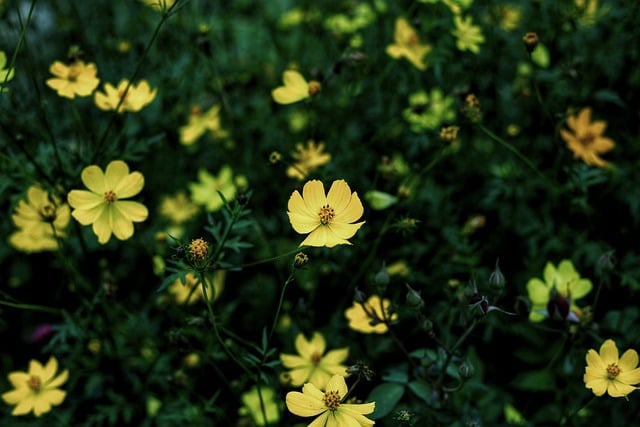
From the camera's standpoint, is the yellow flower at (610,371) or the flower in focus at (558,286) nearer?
the yellow flower at (610,371)

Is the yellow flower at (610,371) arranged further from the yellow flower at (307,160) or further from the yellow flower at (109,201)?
the yellow flower at (109,201)

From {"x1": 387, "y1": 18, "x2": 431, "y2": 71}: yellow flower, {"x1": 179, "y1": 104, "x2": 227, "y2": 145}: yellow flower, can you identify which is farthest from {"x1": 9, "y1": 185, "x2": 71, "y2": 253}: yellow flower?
{"x1": 387, "y1": 18, "x2": 431, "y2": 71}: yellow flower

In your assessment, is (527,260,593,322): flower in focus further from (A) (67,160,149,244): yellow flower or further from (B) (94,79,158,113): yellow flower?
(B) (94,79,158,113): yellow flower

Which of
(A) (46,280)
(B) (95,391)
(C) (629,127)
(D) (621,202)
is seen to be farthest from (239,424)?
(C) (629,127)

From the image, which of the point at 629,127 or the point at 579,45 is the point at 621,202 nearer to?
the point at 629,127

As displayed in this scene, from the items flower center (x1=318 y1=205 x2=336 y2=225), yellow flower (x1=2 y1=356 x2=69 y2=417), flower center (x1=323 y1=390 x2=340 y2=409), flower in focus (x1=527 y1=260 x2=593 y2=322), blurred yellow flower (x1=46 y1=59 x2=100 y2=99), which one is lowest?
yellow flower (x1=2 y1=356 x2=69 y2=417)

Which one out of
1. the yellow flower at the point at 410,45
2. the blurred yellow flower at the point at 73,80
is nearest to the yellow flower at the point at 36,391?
the blurred yellow flower at the point at 73,80

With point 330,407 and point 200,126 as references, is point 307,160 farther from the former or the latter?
point 330,407

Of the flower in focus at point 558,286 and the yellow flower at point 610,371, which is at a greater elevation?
the yellow flower at point 610,371

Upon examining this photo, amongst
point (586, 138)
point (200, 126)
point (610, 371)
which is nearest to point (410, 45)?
point (586, 138)
